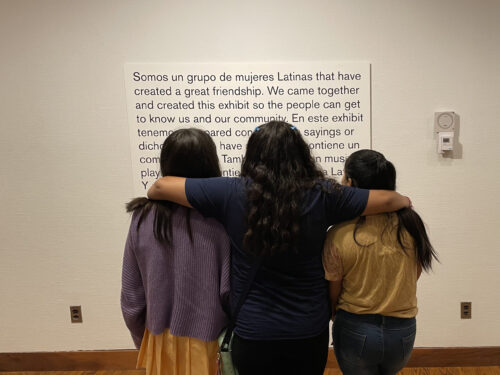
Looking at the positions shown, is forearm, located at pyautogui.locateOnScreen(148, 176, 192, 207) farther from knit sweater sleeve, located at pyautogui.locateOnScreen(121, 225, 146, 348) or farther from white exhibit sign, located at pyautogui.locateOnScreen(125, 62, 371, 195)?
white exhibit sign, located at pyautogui.locateOnScreen(125, 62, 371, 195)

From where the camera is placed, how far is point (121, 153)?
1872 millimetres

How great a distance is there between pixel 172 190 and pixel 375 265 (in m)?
0.62

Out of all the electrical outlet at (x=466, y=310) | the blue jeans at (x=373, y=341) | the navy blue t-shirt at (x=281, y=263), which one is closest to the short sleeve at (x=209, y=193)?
the navy blue t-shirt at (x=281, y=263)

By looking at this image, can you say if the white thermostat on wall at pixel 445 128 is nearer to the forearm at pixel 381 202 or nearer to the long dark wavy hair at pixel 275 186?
the forearm at pixel 381 202

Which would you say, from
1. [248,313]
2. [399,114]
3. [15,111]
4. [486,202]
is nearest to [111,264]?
[15,111]

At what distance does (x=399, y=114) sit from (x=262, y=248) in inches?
51.1

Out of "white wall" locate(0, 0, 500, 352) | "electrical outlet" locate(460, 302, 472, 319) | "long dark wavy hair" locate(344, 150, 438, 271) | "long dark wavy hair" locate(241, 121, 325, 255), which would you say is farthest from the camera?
"electrical outlet" locate(460, 302, 472, 319)

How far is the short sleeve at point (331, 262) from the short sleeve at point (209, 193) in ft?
1.07

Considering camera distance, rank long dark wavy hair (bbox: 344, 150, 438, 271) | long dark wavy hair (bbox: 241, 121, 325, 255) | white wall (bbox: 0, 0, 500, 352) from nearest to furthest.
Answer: long dark wavy hair (bbox: 241, 121, 325, 255), long dark wavy hair (bbox: 344, 150, 438, 271), white wall (bbox: 0, 0, 500, 352)

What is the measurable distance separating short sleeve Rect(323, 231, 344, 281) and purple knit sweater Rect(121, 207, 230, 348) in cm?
29

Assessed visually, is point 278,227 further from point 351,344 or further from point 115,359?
point 115,359

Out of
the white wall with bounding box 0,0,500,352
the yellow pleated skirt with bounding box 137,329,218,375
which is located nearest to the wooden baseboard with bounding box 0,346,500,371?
the white wall with bounding box 0,0,500,352

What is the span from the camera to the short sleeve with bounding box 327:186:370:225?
3.03 feet

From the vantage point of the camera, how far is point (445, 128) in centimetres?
179
